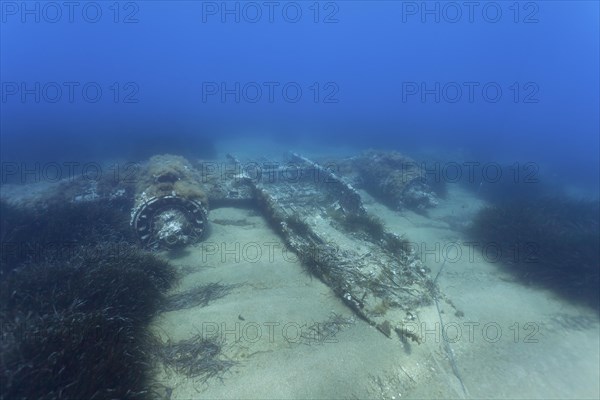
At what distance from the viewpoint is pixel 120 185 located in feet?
44.0

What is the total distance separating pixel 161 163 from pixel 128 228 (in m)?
2.99

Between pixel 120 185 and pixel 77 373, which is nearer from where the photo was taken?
pixel 77 373

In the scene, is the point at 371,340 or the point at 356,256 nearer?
the point at 371,340

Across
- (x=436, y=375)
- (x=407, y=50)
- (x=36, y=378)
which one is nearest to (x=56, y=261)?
(x=36, y=378)

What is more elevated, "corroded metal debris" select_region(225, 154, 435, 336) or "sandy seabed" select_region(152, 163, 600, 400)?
"corroded metal debris" select_region(225, 154, 435, 336)

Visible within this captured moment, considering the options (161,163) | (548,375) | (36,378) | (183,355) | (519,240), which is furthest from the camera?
(161,163)

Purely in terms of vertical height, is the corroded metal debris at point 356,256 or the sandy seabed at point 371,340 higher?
the corroded metal debris at point 356,256

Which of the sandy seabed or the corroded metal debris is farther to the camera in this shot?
the corroded metal debris

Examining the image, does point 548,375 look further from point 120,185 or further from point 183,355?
point 120,185

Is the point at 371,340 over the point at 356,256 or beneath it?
beneath

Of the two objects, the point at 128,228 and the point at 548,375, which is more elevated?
the point at 128,228

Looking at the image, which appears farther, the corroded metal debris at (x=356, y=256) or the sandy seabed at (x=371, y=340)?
the corroded metal debris at (x=356, y=256)

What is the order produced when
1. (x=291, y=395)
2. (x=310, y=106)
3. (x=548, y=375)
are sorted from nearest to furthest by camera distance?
(x=291, y=395)
(x=548, y=375)
(x=310, y=106)

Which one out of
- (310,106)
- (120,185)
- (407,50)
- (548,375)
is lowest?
(548,375)
